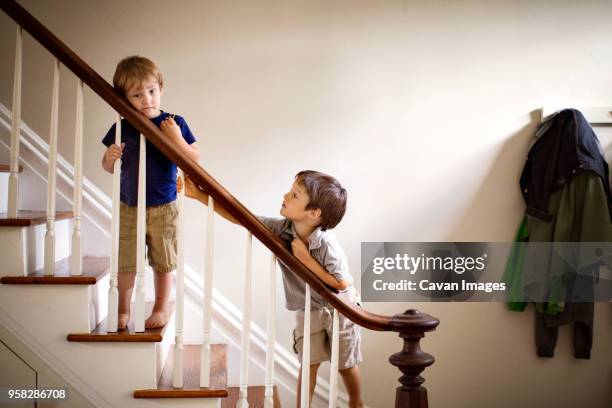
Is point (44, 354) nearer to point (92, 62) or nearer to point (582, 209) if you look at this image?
point (92, 62)

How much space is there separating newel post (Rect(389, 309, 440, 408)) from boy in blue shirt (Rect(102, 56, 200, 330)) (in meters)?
0.83

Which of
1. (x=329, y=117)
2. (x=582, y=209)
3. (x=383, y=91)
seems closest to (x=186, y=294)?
(x=329, y=117)

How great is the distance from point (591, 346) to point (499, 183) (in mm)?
979

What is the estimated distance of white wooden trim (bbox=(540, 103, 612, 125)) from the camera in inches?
130

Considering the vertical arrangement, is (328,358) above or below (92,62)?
below

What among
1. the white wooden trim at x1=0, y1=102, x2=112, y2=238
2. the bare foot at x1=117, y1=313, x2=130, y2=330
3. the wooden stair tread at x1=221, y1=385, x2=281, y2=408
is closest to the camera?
the bare foot at x1=117, y1=313, x2=130, y2=330

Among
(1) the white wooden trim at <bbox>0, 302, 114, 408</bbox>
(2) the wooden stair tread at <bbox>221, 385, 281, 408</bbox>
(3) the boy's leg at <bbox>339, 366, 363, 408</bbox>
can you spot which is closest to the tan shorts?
(1) the white wooden trim at <bbox>0, 302, 114, 408</bbox>

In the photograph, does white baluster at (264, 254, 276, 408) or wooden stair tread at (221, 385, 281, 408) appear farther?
wooden stair tread at (221, 385, 281, 408)

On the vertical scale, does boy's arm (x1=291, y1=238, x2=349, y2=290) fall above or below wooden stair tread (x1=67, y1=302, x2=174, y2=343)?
above

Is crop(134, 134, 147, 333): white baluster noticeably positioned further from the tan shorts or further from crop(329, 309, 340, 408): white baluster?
crop(329, 309, 340, 408): white baluster

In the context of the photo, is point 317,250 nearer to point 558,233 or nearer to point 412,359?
point 412,359

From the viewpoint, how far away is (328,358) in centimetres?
234

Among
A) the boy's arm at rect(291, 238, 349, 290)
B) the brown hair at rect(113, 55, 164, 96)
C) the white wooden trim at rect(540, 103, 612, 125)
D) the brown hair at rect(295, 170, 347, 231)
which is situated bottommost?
the boy's arm at rect(291, 238, 349, 290)

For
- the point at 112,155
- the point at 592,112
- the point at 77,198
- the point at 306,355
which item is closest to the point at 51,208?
the point at 77,198
